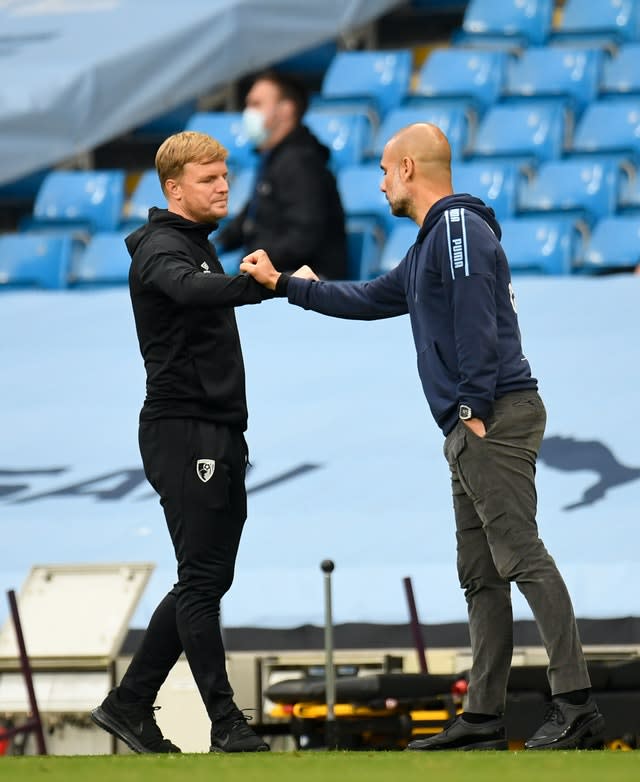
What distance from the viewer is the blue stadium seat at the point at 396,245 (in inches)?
334

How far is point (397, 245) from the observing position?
28.3 ft

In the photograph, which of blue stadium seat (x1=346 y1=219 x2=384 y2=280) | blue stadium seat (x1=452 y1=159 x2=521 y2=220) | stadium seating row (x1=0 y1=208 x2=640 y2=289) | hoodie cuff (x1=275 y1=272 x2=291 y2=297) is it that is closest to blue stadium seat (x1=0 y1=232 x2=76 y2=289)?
stadium seating row (x1=0 y1=208 x2=640 y2=289)

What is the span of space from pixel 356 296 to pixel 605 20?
7.03 metres

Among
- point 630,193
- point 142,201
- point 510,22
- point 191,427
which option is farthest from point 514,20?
point 191,427

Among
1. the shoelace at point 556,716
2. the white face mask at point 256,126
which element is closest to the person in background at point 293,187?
the white face mask at point 256,126

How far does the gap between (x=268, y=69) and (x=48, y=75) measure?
5.45 feet

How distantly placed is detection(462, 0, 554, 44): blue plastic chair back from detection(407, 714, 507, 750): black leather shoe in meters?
7.62

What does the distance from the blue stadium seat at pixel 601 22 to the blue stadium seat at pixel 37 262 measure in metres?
3.47

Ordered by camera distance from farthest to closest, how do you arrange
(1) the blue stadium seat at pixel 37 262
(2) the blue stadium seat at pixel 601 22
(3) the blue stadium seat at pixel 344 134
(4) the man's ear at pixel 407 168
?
(2) the blue stadium seat at pixel 601 22 → (3) the blue stadium seat at pixel 344 134 → (1) the blue stadium seat at pixel 37 262 → (4) the man's ear at pixel 407 168

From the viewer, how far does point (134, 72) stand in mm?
10648

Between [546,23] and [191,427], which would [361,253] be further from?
[191,427]

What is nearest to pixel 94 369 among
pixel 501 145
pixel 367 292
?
pixel 367 292

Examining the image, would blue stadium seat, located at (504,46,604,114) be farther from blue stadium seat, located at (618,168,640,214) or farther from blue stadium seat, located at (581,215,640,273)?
blue stadium seat, located at (581,215,640,273)

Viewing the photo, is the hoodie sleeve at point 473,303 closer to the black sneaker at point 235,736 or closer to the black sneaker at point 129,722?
the black sneaker at point 235,736
